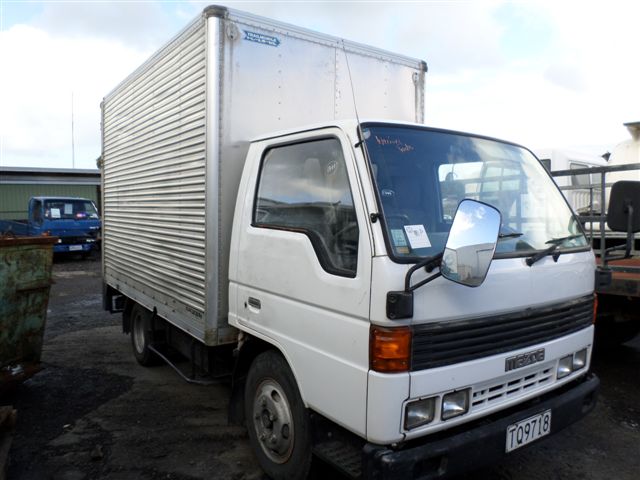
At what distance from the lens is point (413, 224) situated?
2.50 m

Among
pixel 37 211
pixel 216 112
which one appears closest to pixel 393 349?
pixel 216 112

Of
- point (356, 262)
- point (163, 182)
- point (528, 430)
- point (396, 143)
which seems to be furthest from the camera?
point (163, 182)

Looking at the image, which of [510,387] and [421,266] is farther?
[510,387]

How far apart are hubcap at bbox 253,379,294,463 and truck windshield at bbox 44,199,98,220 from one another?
15.3m

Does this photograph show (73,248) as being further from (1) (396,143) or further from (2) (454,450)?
(2) (454,450)

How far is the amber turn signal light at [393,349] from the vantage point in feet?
7.22

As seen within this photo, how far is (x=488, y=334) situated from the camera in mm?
2482

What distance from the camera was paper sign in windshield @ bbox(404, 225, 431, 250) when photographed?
239 cm

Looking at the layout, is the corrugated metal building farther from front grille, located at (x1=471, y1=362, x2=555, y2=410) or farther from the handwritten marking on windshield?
front grille, located at (x1=471, y1=362, x2=555, y2=410)

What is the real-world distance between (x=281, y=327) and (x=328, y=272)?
536 millimetres

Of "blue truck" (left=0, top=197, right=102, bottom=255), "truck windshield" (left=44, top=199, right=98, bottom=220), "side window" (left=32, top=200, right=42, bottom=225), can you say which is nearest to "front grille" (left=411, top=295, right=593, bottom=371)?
"blue truck" (left=0, top=197, right=102, bottom=255)

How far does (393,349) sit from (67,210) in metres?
16.7

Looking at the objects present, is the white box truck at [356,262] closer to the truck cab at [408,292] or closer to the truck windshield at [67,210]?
the truck cab at [408,292]

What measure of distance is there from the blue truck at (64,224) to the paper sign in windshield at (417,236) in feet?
50.8
